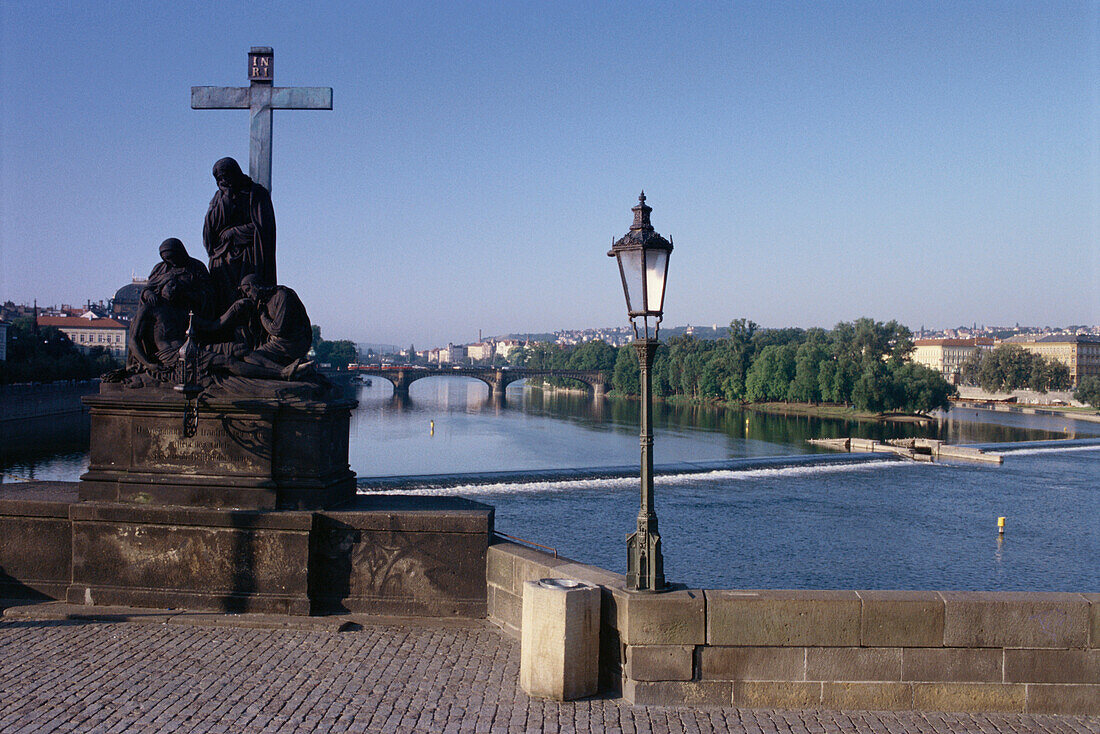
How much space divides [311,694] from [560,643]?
5.37 ft

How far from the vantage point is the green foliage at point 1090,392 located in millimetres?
96850

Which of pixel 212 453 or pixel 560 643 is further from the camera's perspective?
pixel 212 453

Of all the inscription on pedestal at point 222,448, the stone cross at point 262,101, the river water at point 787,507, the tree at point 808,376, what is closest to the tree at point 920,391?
the tree at point 808,376

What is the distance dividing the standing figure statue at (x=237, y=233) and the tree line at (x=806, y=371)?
64.4 meters

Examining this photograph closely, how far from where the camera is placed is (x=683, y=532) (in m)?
24.8

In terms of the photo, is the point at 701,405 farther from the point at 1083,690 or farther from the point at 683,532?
the point at 1083,690

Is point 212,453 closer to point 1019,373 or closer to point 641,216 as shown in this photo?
point 641,216

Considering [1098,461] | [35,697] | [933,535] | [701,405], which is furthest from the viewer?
[701,405]

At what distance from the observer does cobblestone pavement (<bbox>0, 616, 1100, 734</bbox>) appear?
16.8 ft

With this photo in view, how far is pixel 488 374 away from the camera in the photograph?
117 metres

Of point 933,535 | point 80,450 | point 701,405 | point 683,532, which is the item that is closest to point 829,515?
point 933,535

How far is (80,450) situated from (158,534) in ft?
119

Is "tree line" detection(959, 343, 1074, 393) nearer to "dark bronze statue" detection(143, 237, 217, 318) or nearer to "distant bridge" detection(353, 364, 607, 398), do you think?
"distant bridge" detection(353, 364, 607, 398)

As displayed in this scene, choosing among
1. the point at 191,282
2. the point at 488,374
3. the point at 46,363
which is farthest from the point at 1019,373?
the point at 191,282
